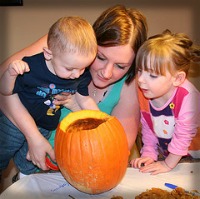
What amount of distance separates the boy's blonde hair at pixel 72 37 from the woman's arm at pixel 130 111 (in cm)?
33

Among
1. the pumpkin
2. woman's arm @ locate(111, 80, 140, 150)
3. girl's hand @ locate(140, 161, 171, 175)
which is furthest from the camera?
woman's arm @ locate(111, 80, 140, 150)

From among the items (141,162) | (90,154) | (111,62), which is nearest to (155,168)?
(141,162)

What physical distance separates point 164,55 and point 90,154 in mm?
338

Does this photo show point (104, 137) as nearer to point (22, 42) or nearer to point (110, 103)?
point (110, 103)

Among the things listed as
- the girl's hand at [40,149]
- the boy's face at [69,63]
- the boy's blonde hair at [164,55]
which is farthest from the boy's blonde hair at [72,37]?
the girl's hand at [40,149]

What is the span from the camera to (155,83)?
1016mm

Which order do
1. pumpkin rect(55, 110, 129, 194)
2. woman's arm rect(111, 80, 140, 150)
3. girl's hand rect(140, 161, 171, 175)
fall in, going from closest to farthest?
pumpkin rect(55, 110, 129, 194), girl's hand rect(140, 161, 171, 175), woman's arm rect(111, 80, 140, 150)

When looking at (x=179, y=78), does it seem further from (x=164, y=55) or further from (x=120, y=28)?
(x=120, y=28)

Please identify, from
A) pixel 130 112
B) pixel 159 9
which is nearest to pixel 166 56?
pixel 130 112

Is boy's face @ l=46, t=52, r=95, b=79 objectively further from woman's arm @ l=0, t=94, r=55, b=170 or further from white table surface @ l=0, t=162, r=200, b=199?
white table surface @ l=0, t=162, r=200, b=199

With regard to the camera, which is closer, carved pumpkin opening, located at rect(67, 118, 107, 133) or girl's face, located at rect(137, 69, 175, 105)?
carved pumpkin opening, located at rect(67, 118, 107, 133)

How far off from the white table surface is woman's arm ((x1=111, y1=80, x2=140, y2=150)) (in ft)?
0.81

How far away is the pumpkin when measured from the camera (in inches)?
34.1

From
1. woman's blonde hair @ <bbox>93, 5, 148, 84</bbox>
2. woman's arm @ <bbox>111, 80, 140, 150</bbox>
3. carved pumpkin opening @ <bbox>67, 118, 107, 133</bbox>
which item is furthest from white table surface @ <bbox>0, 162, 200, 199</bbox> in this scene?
woman's blonde hair @ <bbox>93, 5, 148, 84</bbox>
